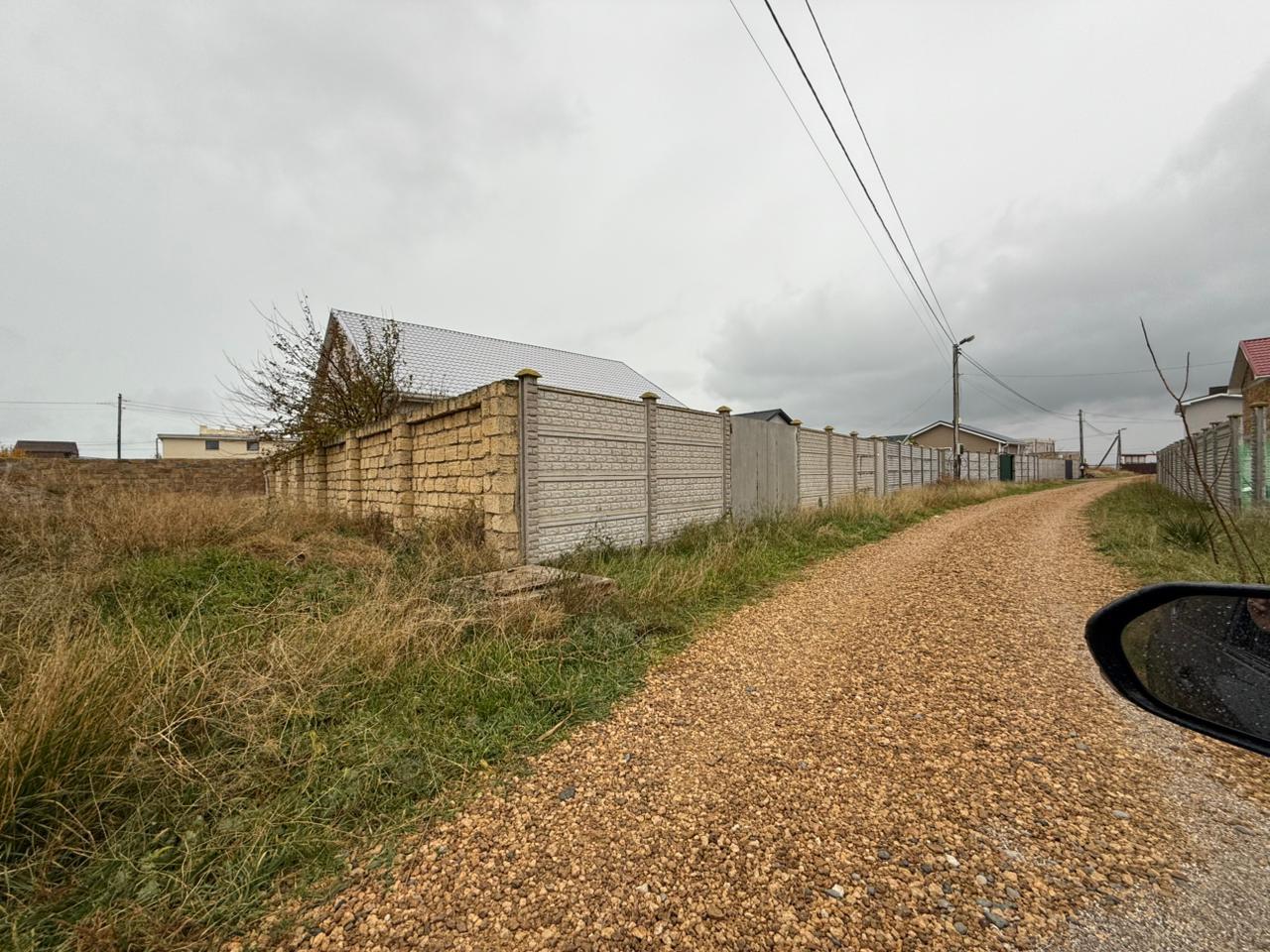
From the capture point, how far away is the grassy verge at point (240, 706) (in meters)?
1.77

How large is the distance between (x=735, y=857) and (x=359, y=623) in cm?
310

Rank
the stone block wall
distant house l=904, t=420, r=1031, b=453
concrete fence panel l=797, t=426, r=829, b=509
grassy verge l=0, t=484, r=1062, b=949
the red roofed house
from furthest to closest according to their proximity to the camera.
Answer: distant house l=904, t=420, r=1031, b=453, the red roofed house, concrete fence panel l=797, t=426, r=829, b=509, the stone block wall, grassy verge l=0, t=484, r=1062, b=949

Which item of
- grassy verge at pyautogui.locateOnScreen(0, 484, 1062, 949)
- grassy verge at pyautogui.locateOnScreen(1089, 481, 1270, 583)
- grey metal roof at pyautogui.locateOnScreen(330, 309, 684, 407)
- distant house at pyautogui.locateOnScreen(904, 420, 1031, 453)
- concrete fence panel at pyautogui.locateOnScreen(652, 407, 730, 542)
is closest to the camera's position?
grassy verge at pyautogui.locateOnScreen(0, 484, 1062, 949)

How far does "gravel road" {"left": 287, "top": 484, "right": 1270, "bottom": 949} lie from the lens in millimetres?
1590

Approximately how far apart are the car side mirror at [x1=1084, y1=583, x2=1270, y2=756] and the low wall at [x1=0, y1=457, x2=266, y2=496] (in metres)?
18.7

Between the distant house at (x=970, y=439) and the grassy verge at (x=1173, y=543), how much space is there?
39.0 metres

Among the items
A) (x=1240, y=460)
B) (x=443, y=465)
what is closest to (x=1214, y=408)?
(x=1240, y=460)

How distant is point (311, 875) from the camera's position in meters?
1.83

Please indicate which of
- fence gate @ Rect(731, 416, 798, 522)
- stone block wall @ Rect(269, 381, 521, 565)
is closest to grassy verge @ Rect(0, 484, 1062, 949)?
stone block wall @ Rect(269, 381, 521, 565)

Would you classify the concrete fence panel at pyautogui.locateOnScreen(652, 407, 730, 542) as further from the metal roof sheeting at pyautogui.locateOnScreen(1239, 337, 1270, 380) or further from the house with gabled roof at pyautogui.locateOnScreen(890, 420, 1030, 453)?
the house with gabled roof at pyautogui.locateOnScreen(890, 420, 1030, 453)

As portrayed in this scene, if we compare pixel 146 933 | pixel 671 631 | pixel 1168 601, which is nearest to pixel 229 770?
pixel 146 933

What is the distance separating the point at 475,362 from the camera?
18.4 meters

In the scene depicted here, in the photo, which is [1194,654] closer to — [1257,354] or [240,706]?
[240,706]

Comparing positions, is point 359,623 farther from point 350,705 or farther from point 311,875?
point 311,875
